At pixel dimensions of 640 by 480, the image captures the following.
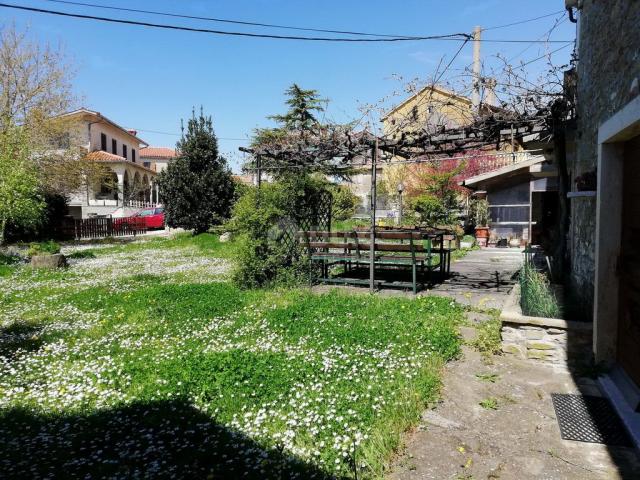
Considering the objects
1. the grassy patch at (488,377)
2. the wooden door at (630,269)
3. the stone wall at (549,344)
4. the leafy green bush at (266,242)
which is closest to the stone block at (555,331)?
the stone wall at (549,344)

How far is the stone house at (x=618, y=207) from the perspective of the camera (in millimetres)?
3598

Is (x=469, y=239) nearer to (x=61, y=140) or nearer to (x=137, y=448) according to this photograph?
(x=137, y=448)

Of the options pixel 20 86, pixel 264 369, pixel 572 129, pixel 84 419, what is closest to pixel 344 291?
pixel 264 369

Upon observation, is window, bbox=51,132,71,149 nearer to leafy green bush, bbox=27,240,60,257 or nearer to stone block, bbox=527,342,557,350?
leafy green bush, bbox=27,240,60,257

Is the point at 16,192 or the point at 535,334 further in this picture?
the point at 16,192

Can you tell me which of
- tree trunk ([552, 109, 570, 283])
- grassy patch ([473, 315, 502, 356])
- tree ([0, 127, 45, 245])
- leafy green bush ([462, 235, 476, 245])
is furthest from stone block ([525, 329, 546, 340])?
tree ([0, 127, 45, 245])

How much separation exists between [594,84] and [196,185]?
1823 centimetres

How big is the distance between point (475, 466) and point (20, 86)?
79.2ft

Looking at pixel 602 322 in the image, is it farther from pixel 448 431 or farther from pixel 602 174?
pixel 448 431

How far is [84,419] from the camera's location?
3.78m

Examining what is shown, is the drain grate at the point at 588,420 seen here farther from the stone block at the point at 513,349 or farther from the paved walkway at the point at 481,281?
the paved walkway at the point at 481,281

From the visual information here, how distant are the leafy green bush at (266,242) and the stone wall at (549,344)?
498 centimetres

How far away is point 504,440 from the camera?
3.21 metres

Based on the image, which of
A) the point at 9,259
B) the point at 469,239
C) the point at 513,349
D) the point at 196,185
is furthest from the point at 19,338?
the point at 469,239
